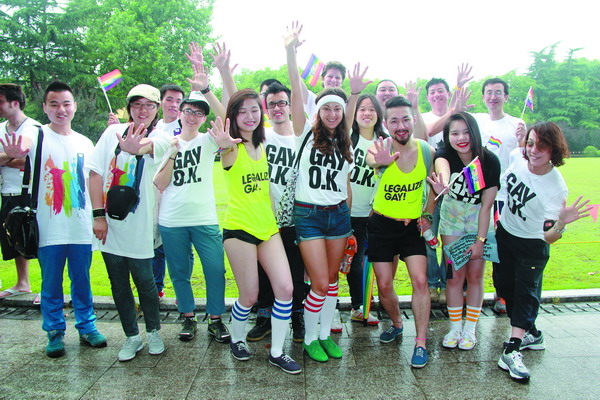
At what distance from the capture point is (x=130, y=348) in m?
3.95

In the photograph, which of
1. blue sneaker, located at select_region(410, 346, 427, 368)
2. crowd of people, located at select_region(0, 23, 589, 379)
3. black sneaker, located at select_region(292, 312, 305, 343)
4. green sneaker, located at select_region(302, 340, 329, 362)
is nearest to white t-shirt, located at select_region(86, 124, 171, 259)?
crowd of people, located at select_region(0, 23, 589, 379)

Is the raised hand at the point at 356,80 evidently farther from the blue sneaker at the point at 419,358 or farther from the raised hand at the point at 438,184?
the blue sneaker at the point at 419,358

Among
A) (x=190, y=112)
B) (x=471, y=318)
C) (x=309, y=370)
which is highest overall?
→ (x=190, y=112)

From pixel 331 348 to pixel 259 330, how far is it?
848 millimetres

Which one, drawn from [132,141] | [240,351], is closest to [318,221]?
[240,351]

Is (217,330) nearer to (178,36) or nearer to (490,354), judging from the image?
(490,354)

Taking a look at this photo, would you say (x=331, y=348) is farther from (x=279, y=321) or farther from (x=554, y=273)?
(x=554, y=273)

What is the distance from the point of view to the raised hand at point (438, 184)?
381cm

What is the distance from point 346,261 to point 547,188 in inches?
74.6

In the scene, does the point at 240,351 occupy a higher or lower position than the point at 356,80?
lower

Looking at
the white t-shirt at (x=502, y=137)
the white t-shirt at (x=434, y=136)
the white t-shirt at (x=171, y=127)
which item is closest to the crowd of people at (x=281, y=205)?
the white t-shirt at (x=171, y=127)

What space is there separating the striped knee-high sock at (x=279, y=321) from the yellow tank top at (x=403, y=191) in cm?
124

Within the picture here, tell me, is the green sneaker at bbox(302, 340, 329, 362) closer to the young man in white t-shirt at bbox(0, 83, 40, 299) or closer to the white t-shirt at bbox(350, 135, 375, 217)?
the white t-shirt at bbox(350, 135, 375, 217)

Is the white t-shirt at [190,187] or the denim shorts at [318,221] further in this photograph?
the white t-shirt at [190,187]
